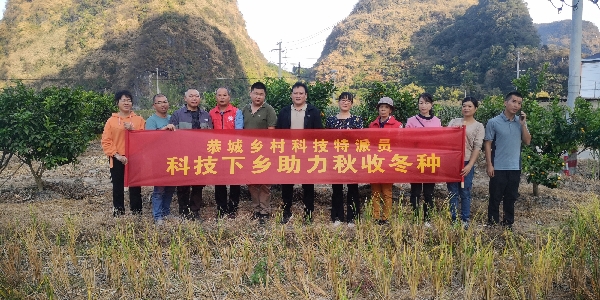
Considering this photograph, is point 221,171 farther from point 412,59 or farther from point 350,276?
point 412,59

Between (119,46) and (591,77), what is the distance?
165 feet

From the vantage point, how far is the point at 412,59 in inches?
2477

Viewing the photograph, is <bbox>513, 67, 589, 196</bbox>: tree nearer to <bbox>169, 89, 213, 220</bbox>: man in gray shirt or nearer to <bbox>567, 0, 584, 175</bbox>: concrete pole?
<bbox>567, 0, 584, 175</bbox>: concrete pole

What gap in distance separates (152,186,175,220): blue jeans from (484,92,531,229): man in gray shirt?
3.41 metres

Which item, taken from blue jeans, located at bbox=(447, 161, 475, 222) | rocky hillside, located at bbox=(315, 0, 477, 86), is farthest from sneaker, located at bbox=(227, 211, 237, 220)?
rocky hillside, located at bbox=(315, 0, 477, 86)

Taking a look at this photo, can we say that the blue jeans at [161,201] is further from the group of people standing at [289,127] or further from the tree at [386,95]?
the tree at [386,95]

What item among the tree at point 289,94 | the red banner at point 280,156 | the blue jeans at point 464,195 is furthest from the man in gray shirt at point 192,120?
the blue jeans at point 464,195

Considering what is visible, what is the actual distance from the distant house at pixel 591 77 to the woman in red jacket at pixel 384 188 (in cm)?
2930

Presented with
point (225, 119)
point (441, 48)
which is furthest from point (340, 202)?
point (441, 48)

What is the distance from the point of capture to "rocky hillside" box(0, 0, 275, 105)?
52781 millimetres

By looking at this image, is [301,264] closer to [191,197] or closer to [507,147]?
[191,197]

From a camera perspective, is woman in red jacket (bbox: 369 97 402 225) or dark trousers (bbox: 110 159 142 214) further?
dark trousers (bbox: 110 159 142 214)

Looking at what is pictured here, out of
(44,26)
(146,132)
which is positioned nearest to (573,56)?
(146,132)

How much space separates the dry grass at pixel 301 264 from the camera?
304cm
